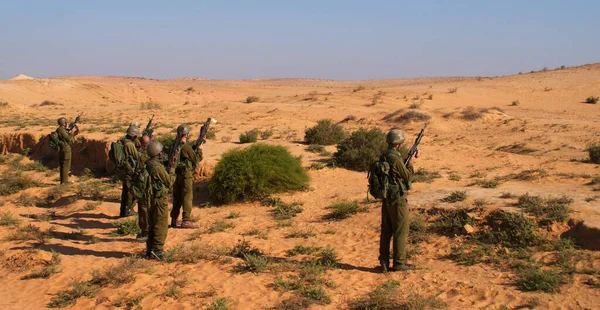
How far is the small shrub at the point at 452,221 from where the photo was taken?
779 cm

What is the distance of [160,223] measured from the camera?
703cm

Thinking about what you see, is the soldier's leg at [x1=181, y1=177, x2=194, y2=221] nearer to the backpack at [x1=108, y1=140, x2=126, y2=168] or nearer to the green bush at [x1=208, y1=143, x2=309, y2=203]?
the backpack at [x1=108, y1=140, x2=126, y2=168]

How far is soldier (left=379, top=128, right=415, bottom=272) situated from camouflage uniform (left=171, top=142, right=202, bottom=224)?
368cm

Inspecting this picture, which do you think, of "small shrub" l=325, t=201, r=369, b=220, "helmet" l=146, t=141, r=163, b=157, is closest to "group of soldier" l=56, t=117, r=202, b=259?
"helmet" l=146, t=141, r=163, b=157

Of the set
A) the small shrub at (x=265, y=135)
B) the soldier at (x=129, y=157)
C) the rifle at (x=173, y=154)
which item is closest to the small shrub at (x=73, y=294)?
the rifle at (x=173, y=154)

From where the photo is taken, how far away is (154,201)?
275 inches

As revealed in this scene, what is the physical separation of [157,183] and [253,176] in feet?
12.1

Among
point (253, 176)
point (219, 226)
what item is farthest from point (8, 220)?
point (253, 176)

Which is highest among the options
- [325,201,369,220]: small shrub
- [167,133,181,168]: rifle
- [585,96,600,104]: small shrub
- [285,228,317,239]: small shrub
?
[585,96,600,104]: small shrub

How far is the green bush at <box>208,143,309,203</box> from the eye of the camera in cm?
1044

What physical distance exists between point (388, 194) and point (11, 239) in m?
6.36

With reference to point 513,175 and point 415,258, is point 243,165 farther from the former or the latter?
point 513,175

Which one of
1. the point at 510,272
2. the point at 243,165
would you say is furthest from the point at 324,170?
the point at 510,272

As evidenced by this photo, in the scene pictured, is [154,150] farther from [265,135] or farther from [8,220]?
[265,135]
